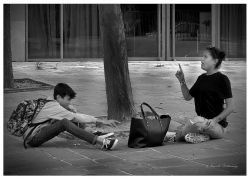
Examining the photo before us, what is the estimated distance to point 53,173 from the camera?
5.68 m

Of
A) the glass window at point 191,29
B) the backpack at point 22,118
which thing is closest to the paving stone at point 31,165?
the backpack at point 22,118

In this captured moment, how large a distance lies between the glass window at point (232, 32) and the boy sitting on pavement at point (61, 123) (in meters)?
13.3

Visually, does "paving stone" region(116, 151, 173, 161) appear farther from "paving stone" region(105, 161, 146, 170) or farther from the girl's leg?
the girl's leg

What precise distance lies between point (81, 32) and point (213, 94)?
13123 millimetres

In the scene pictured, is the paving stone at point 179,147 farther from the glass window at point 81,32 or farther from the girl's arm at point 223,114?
the glass window at point 81,32

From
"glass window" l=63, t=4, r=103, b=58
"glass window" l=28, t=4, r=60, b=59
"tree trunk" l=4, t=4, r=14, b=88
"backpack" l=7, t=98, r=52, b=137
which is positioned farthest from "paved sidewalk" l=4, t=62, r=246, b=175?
"glass window" l=63, t=4, r=103, b=58

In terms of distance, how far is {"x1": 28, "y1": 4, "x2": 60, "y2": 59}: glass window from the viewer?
63.6ft

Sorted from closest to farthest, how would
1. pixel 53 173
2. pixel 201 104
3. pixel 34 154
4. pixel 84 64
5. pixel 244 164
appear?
pixel 53 173
pixel 244 164
pixel 34 154
pixel 201 104
pixel 84 64

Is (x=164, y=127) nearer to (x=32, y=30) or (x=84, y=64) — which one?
(x=84, y=64)

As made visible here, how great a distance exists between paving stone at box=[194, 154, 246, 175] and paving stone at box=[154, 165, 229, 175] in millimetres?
128

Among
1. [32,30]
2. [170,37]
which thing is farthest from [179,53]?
[32,30]

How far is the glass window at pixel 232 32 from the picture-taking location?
19359 millimetres

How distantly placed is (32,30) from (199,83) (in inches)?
512

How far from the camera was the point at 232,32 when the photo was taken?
63.6 feet
